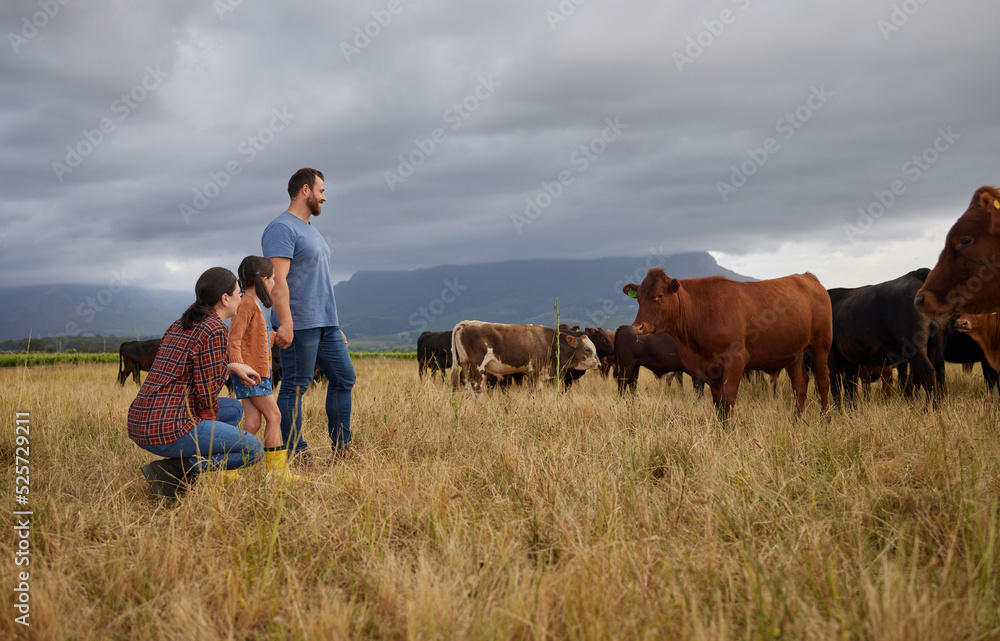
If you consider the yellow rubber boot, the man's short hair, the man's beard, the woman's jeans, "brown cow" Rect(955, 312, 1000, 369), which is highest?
the man's short hair

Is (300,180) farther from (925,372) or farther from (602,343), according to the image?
(602,343)

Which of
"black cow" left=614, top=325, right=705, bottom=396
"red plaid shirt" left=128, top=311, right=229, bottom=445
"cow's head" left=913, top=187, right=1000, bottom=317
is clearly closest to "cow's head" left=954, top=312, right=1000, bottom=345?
"cow's head" left=913, top=187, right=1000, bottom=317

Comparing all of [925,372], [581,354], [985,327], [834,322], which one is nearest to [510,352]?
[581,354]

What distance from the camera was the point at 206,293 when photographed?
3.98m

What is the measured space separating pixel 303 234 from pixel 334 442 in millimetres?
1807

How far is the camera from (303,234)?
4.91 meters

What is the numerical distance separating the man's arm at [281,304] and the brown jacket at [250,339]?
0.19m

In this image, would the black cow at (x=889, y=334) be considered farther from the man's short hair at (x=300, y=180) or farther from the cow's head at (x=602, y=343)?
the man's short hair at (x=300, y=180)

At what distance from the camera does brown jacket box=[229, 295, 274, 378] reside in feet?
15.3

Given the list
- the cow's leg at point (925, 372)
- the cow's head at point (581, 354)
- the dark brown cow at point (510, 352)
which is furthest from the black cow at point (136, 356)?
the cow's leg at point (925, 372)

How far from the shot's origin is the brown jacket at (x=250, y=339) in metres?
4.65

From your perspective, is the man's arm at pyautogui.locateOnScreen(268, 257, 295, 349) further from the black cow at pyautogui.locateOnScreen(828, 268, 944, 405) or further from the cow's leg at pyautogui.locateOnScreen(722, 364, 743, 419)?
the black cow at pyautogui.locateOnScreen(828, 268, 944, 405)

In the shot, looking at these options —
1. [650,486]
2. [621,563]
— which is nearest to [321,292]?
[650,486]

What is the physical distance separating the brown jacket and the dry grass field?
99 cm
